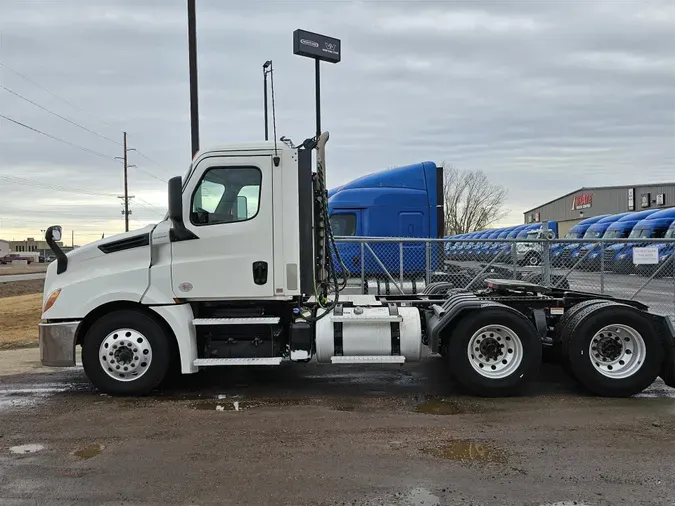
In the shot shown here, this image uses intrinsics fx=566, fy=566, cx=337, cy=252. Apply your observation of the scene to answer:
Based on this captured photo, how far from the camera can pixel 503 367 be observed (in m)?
6.59

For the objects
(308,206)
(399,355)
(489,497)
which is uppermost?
(308,206)

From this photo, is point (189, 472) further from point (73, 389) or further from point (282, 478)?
point (73, 389)

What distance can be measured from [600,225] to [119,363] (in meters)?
31.0

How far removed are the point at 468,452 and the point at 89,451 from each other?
3.32 meters

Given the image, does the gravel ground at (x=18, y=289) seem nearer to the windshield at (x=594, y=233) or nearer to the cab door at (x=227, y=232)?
the cab door at (x=227, y=232)

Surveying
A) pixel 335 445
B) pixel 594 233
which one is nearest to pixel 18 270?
pixel 594 233

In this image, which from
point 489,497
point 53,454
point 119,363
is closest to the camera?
point 489,497

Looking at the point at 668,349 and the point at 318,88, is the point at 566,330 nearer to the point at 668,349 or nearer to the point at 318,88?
the point at 668,349

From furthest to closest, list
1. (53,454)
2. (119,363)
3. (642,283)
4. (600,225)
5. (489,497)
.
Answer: (600,225) < (642,283) < (119,363) < (53,454) < (489,497)

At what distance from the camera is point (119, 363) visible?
6625 mm

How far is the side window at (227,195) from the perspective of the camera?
6.64m

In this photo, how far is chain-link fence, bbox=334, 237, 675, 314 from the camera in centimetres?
987

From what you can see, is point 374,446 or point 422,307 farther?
point 422,307

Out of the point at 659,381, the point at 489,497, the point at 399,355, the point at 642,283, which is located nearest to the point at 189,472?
the point at 489,497
